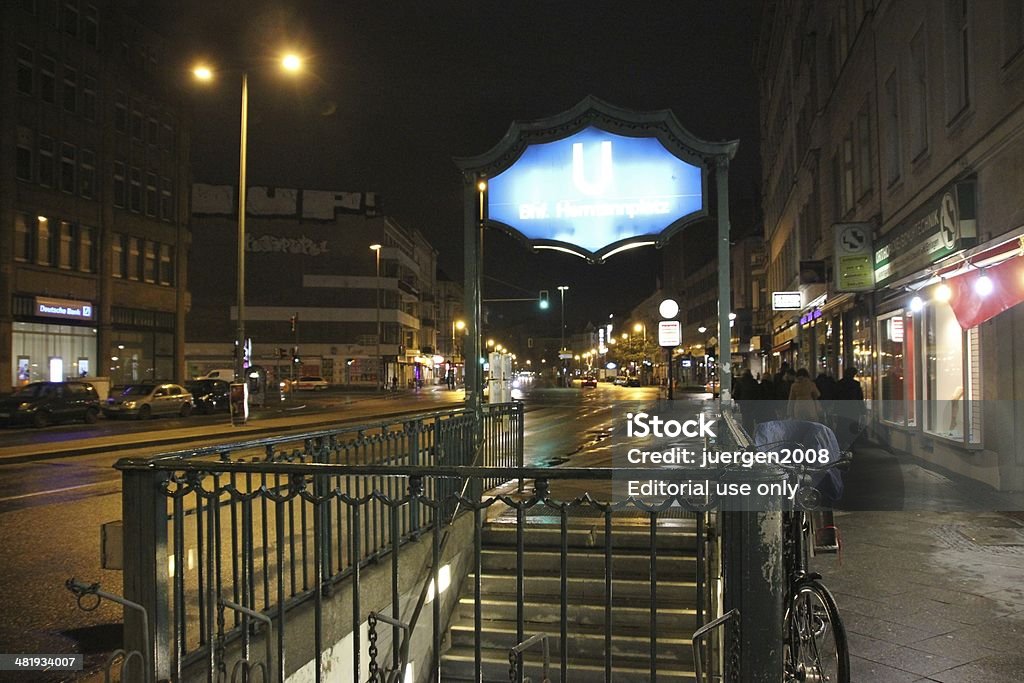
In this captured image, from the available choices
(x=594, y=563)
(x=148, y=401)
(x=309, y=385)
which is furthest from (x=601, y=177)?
(x=309, y=385)

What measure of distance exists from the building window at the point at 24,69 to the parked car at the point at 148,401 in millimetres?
14292

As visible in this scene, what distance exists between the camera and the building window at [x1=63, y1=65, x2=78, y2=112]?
37562 millimetres

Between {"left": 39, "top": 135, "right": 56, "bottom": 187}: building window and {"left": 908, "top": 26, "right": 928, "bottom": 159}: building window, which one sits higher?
{"left": 39, "top": 135, "right": 56, "bottom": 187}: building window

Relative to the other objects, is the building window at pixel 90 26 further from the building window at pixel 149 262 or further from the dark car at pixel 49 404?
the dark car at pixel 49 404

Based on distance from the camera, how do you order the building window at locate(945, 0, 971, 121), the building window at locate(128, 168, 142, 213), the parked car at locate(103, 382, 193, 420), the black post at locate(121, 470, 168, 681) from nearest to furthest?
1. the black post at locate(121, 470, 168, 681)
2. the building window at locate(945, 0, 971, 121)
3. the parked car at locate(103, 382, 193, 420)
4. the building window at locate(128, 168, 142, 213)

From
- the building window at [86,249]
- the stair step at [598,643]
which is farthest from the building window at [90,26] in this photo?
the stair step at [598,643]

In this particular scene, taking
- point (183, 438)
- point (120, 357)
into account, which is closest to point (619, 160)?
point (183, 438)

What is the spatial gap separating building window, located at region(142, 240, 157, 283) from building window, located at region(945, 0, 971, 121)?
40.9 meters

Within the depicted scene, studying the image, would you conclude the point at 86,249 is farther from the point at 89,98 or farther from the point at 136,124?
the point at 136,124

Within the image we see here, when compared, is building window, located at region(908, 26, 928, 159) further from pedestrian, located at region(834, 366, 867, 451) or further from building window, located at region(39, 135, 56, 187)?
building window, located at region(39, 135, 56, 187)

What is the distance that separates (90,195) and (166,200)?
617 cm

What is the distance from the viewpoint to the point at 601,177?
26.1 ft

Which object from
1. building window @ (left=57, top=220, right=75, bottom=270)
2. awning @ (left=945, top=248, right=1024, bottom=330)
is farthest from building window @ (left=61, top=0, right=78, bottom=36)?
awning @ (left=945, top=248, right=1024, bottom=330)

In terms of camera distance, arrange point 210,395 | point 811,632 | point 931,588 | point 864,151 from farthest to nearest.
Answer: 1. point 210,395
2. point 864,151
3. point 931,588
4. point 811,632
